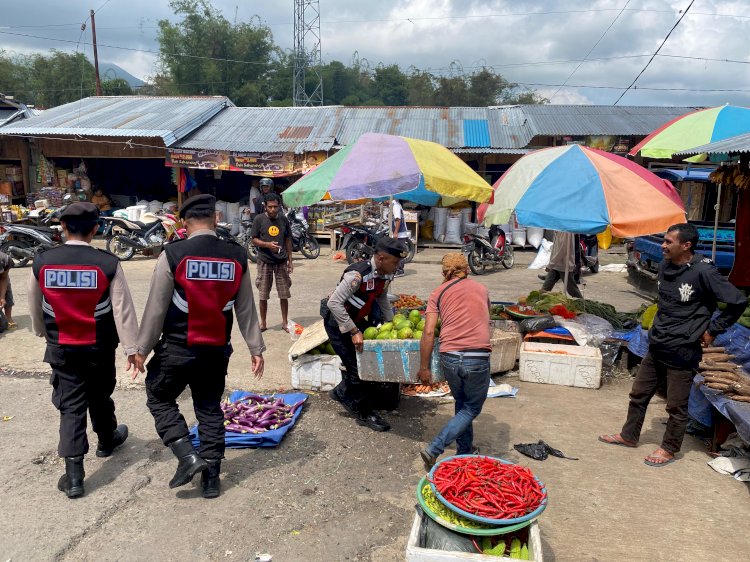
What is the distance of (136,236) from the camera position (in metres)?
13.7

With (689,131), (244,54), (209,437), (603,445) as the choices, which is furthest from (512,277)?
(244,54)

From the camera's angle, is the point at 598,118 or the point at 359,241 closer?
the point at 359,241

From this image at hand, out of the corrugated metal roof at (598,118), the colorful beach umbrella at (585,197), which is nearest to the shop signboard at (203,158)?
the corrugated metal roof at (598,118)

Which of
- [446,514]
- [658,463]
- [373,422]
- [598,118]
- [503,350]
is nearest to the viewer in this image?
[446,514]

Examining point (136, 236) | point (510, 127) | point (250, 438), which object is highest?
point (510, 127)

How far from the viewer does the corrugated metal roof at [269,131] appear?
15.7m

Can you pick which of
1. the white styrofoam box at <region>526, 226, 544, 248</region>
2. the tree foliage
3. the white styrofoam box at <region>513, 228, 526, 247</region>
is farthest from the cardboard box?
the tree foliage

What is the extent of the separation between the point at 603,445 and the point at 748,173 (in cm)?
409

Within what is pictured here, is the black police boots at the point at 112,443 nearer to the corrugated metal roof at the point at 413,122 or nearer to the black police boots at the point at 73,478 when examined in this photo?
the black police boots at the point at 73,478

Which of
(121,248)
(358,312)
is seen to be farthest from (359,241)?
(358,312)

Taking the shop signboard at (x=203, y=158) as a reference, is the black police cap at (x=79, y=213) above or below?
below

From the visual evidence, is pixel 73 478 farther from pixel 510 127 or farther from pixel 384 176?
A: pixel 510 127

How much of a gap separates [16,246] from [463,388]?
12204 millimetres

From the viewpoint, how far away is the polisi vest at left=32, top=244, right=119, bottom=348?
367 cm
